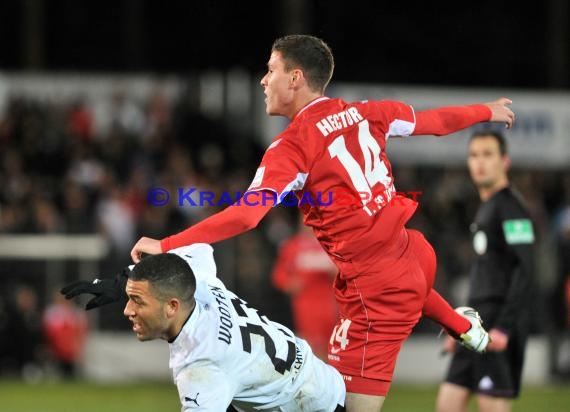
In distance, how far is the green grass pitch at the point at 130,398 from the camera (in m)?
11.1

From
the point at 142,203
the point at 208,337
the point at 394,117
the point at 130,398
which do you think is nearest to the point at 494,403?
the point at 394,117

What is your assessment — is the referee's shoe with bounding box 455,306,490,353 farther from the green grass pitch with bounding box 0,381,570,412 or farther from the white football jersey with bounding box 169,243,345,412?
the green grass pitch with bounding box 0,381,570,412

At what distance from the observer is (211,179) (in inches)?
644

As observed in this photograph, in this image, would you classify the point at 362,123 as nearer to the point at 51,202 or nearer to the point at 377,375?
the point at 377,375

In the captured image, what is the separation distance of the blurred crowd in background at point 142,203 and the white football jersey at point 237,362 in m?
8.45

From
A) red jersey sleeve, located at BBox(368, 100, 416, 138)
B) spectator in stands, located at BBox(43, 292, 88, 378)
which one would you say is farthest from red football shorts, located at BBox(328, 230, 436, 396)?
spectator in stands, located at BBox(43, 292, 88, 378)

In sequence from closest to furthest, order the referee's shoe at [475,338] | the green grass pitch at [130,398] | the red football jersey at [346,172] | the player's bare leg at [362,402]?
1. the red football jersey at [346,172]
2. the player's bare leg at [362,402]
3. the referee's shoe at [475,338]
4. the green grass pitch at [130,398]

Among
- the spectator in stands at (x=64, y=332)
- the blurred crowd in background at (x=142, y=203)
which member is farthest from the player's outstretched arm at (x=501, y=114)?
the spectator in stands at (x=64, y=332)

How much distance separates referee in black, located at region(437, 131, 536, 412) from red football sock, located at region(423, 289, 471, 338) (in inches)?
36.9

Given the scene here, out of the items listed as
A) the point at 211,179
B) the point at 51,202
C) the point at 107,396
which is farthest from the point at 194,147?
the point at 107,396

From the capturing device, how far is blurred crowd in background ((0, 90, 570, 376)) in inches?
556

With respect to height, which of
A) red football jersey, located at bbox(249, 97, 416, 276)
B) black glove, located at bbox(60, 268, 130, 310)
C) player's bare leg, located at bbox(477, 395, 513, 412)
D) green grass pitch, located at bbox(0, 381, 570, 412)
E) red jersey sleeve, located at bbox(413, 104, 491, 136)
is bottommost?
green grass pitch, located at bbox(0, 381, 570, 412)

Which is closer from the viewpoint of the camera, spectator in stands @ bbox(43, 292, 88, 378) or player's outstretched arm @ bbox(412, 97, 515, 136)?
player's outstretched arm @ bbox(412, 97, 515, 136)

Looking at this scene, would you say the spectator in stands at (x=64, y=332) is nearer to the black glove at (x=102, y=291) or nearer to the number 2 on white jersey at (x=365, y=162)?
the number 2 on white jersey at (x=365, y=162)
